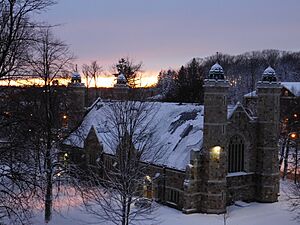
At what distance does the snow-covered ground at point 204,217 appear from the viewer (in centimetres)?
2734

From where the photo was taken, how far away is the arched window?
32.7m

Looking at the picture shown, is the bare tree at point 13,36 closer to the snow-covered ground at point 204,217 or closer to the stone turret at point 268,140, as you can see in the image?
the snow-covered ground at point 204,217

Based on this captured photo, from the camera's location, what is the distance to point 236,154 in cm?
3303

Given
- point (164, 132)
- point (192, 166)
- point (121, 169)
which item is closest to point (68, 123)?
point (164, 132)

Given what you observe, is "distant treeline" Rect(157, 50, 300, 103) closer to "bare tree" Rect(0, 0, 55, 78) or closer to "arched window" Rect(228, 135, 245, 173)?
"arched window" Rect(228, 135, 245, 173)

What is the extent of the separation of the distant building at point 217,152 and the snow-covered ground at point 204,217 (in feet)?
3.04

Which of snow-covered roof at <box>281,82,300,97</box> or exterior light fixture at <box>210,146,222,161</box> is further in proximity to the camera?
snow-covered roof at <box>281,82,300,97</box>

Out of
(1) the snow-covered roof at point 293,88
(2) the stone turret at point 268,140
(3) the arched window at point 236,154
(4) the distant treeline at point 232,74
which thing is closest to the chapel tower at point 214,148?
(3) the arched window at point 236,154

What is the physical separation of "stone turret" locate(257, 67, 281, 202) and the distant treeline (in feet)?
88.7

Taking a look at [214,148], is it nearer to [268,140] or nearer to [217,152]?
[217,152]

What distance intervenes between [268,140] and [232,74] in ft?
295

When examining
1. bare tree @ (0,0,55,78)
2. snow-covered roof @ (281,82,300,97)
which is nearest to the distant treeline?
snow-covered roof @ (281,82,300,97)

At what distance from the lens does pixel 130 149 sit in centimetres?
2020

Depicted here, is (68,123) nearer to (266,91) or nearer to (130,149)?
(266,91)
